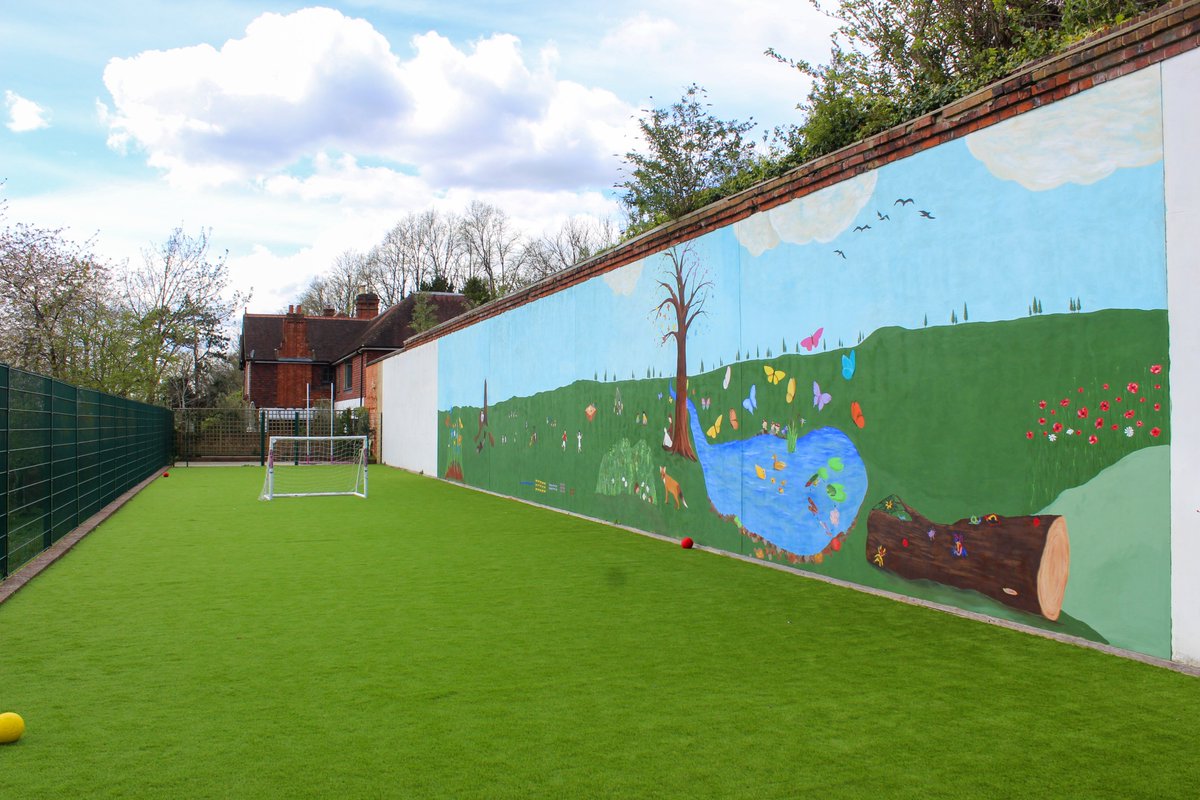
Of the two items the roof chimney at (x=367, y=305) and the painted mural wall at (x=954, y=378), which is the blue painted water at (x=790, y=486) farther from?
the roof chimney at (x=367, y=305)

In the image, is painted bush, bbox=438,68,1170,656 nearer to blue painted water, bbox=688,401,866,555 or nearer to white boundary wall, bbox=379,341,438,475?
blue painted water, bbox=688,401,866,555

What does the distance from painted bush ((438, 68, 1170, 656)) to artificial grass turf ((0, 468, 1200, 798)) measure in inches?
21.0

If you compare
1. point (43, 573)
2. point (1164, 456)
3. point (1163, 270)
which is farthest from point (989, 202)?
point (43, 573)

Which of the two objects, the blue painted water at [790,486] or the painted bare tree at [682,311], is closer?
the blue painted water at [790,486]

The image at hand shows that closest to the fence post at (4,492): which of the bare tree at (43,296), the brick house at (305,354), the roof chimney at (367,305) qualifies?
the bare tree at (43,296)

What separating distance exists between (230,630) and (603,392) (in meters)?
7.59

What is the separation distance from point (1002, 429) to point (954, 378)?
0.58m

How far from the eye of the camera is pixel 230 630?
581cm

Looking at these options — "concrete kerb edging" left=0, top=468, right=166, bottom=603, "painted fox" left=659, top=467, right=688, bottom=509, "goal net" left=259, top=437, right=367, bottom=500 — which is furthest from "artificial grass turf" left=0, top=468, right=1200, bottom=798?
"goal net" left=259, top=437, right=367, bottom=500

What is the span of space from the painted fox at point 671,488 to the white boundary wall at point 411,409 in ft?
42.1

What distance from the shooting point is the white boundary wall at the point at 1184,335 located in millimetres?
4680

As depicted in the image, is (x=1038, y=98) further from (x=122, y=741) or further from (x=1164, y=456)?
(x=122, y=741)

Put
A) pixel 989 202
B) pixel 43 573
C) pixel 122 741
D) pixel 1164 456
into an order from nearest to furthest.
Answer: pixel 122 741
pixel 1164 456
pixel 989 202
pixel 43 573

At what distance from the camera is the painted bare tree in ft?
33.6
